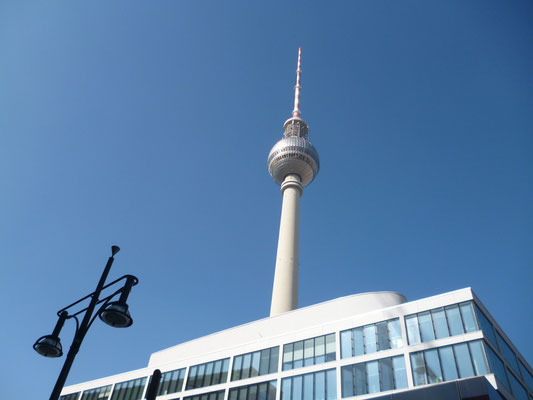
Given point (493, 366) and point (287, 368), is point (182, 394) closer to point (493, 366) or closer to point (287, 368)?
point (287, 368)

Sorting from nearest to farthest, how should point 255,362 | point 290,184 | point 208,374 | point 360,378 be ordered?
1. point 360,378
2. point 255,362
3. point 208,374
4. point 290,184

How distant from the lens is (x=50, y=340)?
999 cm

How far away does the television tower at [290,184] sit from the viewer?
209ft

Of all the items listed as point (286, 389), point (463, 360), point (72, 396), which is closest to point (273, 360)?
point (286, 389)

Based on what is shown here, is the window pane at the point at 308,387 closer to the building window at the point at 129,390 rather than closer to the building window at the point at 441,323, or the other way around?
the building window at the point at 441,323

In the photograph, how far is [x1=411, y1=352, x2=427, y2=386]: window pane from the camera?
35219 mm

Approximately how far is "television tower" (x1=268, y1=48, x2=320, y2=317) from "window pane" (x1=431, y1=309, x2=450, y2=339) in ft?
85.9

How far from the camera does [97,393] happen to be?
5834 centimetres

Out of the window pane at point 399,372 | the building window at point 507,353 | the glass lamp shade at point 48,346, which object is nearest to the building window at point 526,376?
the building window at point 507,353

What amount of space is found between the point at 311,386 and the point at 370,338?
714 centimetres

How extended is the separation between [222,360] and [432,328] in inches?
931

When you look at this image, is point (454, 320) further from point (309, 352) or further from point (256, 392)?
point (256, 392)

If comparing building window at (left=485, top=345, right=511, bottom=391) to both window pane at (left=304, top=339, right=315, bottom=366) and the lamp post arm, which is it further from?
the lamp post arm

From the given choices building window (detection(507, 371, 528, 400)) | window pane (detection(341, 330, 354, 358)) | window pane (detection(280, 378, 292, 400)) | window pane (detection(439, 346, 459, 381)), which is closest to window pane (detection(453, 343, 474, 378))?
window pane (detection(439, 346, 459, 381))
